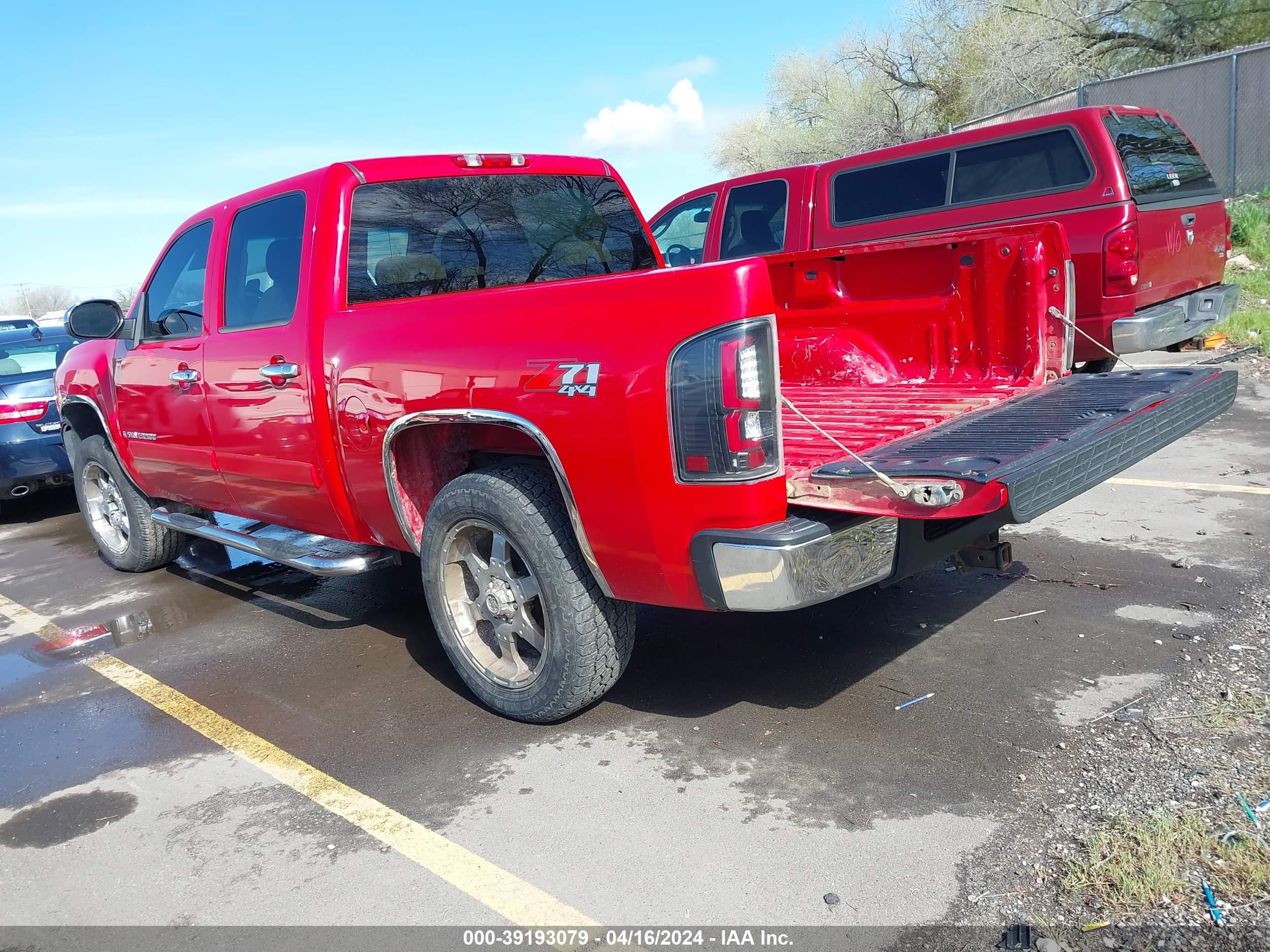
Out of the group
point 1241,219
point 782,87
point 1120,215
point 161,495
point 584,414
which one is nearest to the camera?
point 584,414

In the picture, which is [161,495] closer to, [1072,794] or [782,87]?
[1072,794]

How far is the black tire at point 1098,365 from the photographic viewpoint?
737 centimetres

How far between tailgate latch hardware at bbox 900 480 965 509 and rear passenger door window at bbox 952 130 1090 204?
533cm

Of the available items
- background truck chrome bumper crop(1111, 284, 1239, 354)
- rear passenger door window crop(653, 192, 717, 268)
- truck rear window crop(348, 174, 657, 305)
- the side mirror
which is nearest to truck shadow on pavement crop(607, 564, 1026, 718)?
truck rear window crop(348, 174, 657, 305)

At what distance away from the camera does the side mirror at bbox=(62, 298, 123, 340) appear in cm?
541

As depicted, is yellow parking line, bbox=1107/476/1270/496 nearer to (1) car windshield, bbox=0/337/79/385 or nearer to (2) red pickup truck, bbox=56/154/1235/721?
(2) red pickup truck, bbox=56/154/1235/721

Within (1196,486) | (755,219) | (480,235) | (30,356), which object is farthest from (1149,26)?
(480,235)

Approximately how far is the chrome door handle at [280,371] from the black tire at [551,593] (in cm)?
92

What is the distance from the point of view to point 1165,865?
8.64 ft

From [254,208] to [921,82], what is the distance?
2520cm

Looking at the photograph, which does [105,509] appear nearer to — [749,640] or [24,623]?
[24,623]

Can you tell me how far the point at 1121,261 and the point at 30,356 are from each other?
883cm

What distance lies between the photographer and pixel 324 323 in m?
4.14

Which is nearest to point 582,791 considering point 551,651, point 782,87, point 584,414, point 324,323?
point 551,651
